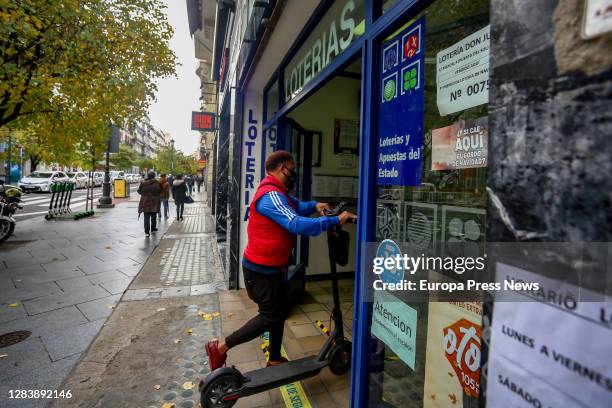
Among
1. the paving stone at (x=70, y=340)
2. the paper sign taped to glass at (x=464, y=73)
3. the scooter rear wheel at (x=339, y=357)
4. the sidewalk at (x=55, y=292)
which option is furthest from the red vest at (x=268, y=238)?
the paving stone at (x=70, y=340)

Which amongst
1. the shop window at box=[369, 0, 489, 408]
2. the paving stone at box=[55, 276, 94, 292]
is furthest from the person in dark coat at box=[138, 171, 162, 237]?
the shop window at box=[369, 0, 489, 408]

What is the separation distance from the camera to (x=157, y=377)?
9.64ft

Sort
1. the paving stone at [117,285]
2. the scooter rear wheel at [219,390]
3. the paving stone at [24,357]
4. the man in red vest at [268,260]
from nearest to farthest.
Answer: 1. the scooter rear wheel at [219,390]
2. the man in red vest at [268,260]
3. the paving stone at [24,357]
4. the paving stone at [117,285]

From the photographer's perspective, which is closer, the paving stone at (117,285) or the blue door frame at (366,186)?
the blue door frame at (366,186)

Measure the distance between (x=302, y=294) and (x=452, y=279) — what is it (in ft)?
10.6

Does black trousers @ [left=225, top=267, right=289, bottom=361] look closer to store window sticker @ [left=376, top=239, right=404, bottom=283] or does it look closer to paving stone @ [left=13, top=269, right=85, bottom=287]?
store window sticker @ [left=376, top=239, right=404, bottom=283]

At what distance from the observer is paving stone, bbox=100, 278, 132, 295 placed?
520cm

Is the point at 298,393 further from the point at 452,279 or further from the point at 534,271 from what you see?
the point at 534,271

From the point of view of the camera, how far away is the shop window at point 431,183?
1.50 meters

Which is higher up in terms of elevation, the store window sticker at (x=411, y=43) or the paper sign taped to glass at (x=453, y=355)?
the store window sticker at (x=411, y=43)

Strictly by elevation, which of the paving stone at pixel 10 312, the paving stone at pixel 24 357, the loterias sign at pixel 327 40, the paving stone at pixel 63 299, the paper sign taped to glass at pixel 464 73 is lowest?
the paving stone at pixel 24 357

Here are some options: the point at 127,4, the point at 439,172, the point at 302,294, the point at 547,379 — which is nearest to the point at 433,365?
the point at 439,172

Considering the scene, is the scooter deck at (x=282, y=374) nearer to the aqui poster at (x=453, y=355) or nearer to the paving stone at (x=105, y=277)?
the aqui poster at (x=453, y=355)

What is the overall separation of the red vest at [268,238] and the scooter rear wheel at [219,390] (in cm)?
86
